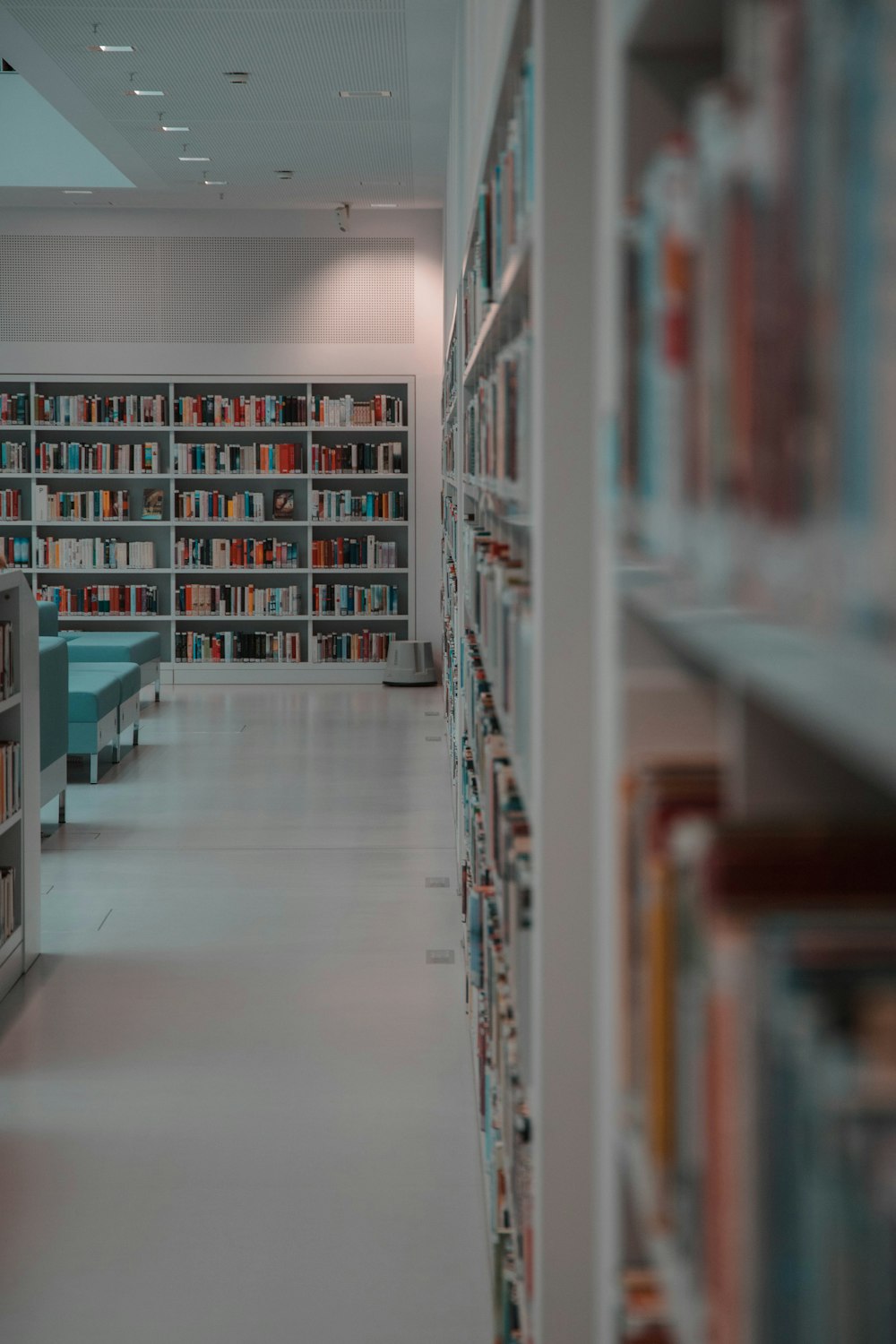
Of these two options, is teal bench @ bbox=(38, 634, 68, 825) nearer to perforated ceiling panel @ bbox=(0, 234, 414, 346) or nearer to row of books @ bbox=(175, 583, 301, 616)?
row of books @ bbox=(175, 583, 301, 616)

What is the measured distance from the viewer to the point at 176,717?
9391 mm

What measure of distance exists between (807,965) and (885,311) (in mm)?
292

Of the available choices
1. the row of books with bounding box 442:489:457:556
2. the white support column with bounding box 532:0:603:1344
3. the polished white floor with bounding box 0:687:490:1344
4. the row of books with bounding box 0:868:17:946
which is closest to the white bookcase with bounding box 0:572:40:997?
the row of books with bounding box 0:868:17:946

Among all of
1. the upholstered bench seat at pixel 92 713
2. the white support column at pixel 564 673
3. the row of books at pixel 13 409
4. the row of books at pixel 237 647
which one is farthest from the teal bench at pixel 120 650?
the white support column at pixel 564 673

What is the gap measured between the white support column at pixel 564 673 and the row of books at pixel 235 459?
962cm

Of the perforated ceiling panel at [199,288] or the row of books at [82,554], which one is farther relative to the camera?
the row of books at [82,554]

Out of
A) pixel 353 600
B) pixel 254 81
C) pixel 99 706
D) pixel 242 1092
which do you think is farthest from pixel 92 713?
pixel 353 600

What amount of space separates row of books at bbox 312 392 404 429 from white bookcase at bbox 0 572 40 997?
269 inches

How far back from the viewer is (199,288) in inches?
429

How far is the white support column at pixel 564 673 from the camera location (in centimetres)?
155

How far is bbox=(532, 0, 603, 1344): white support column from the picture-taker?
155 cm

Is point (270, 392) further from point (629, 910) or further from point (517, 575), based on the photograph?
point (629, 910)

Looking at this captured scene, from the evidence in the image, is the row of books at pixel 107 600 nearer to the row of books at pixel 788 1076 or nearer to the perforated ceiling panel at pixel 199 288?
the perforated ceiling panel at pixel 199 288

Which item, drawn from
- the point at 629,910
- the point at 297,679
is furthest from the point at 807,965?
the point at 297,679
